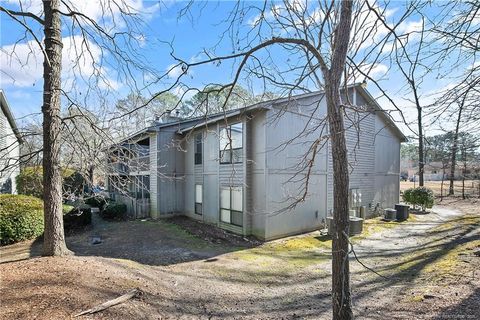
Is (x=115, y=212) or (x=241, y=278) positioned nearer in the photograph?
(x=241, y=278)

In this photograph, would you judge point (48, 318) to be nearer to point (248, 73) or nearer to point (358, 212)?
point (248, 73)

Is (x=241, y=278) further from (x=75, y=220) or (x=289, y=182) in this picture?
(x=75, y=220)

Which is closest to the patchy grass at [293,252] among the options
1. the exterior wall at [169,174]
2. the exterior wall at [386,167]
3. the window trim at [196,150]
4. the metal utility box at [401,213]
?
the metal utility box at [401,213]

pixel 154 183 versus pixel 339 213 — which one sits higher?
pixel 339 213

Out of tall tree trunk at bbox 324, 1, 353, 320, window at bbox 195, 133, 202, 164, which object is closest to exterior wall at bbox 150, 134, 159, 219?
window at bbox 195, 133, 202, 164

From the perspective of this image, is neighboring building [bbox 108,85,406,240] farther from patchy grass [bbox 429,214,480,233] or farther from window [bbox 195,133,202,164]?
patchy grass [bbox 429,214,480,233]

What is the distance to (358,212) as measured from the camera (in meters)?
14.8

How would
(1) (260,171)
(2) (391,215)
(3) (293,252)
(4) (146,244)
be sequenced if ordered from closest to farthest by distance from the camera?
(3) (293,252)
(4) (146,244)
(1) (260,171)
(2) (391,215)

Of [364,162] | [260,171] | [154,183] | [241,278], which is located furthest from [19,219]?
[364,162]

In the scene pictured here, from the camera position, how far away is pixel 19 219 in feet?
33.3

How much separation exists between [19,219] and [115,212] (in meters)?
6.36

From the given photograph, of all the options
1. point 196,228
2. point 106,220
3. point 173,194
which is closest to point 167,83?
point 196,228

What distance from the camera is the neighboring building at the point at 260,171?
1102cm

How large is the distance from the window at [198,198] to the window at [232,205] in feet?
7.21
